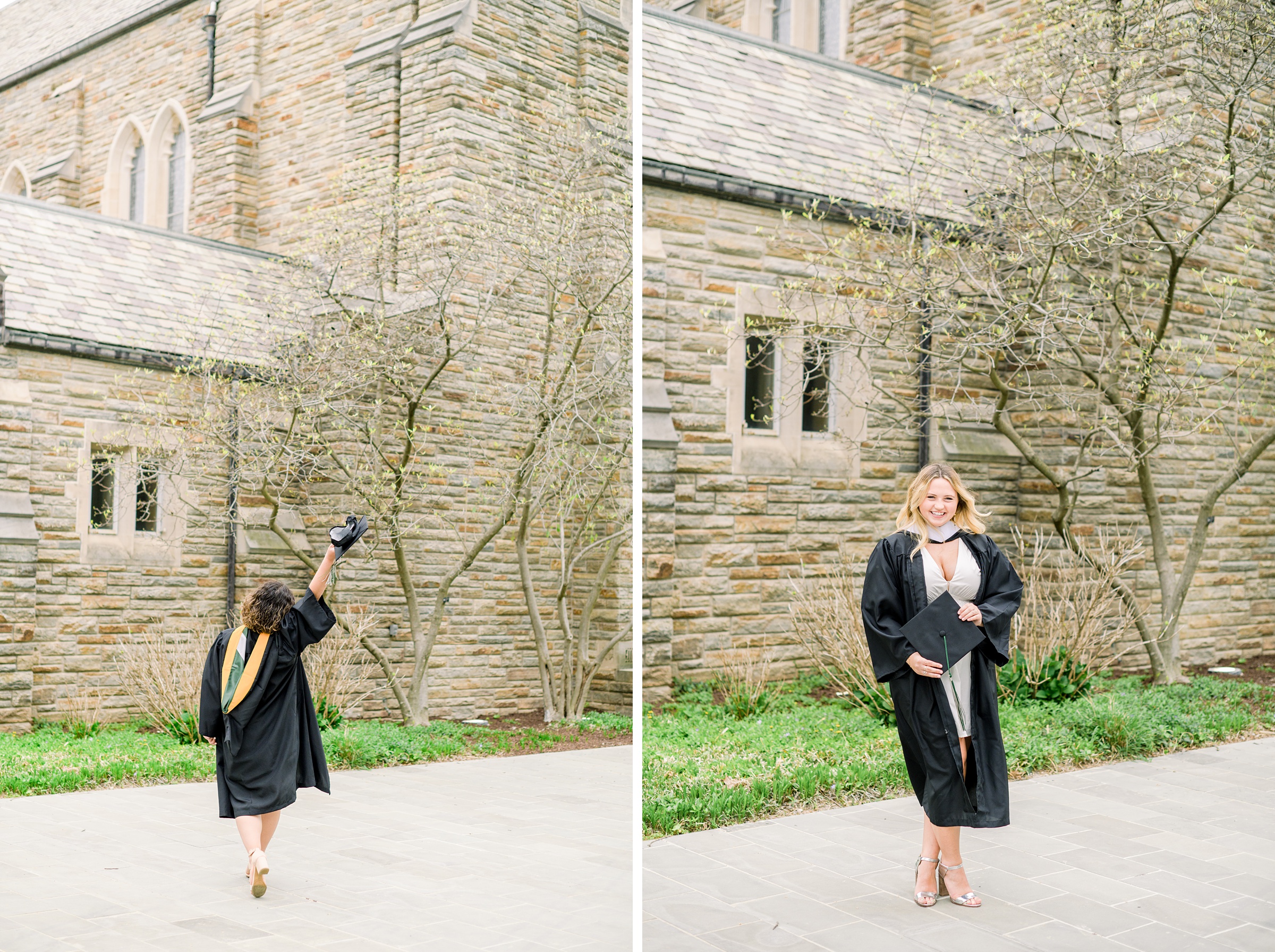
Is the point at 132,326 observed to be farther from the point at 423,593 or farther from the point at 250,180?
the point at 250,180

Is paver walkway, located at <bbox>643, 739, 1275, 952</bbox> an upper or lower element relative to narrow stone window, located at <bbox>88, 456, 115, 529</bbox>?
lower

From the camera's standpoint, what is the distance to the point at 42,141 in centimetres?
1259

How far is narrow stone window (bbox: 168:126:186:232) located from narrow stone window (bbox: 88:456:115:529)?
611cm

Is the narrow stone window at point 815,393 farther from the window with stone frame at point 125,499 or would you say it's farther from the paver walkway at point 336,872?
the window with stone frame at point 125,499

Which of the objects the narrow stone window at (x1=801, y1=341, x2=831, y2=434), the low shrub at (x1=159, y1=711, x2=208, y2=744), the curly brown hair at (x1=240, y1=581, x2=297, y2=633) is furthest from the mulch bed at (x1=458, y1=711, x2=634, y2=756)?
the curly brown hair at (x1=240, y1=581, x2=297, y2=633)

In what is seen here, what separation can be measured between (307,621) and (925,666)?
2274mm

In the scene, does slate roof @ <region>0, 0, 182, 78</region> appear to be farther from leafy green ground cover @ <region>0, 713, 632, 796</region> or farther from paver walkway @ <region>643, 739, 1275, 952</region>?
paver walkway @ <region>643, 739, 1275, 952</region>

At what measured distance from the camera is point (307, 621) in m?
4.16

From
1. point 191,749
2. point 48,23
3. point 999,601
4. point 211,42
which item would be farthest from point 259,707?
point 211,42

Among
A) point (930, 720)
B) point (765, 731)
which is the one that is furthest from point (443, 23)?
point (930, 720)

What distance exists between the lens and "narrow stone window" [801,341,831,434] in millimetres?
8094

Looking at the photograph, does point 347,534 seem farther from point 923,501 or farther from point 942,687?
point 942,687

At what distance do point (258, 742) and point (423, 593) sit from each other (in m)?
6.69

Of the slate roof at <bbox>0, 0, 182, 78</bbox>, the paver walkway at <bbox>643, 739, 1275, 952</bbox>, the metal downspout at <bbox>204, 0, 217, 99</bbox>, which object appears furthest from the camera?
the metal downspout at <bbox>204, 0, 217, 99</bbox>
